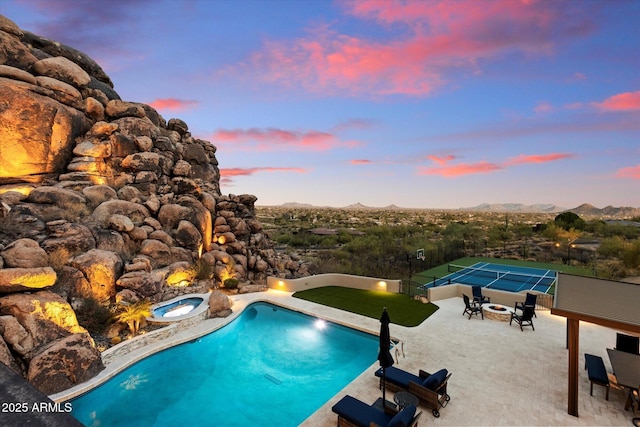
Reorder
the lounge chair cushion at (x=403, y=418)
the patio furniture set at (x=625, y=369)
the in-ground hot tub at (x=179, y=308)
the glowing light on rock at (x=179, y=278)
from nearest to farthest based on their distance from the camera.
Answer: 1. the lounge chair cushion at (x=403, y=418)
2. the patio furniture set at (x=625, y=369)
3. the in-ground hot tub at (x=179, y=308)
4. the glowing light on rock at (x=179, y=278)

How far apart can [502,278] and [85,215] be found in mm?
31446

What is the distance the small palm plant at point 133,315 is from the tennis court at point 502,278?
16.7m

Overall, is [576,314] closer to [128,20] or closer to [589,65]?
[589,65]

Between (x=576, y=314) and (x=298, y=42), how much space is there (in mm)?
20994

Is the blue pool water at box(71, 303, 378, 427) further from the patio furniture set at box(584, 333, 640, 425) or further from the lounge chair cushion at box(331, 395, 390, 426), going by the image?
the patio furniture set at box(584, 333, 640, 425)

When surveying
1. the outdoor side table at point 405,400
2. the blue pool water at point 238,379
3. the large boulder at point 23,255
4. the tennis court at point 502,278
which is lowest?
the blue pool water at point 238,379

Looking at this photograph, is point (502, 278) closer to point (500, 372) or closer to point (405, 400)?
point (500, 372)

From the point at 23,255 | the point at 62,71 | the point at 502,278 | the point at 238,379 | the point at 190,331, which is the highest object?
the point at 62,71

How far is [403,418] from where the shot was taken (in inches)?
236

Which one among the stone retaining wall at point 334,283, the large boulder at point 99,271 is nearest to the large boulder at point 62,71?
the large boulder at point 99,271

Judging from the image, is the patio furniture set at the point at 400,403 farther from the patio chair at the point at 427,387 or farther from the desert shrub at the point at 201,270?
the desert shrub at the point at 201,270

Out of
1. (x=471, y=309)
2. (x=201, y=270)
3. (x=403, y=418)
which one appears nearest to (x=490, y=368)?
(x=471, y=309)

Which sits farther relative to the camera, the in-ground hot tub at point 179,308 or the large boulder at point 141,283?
the large boulder at point 141,283

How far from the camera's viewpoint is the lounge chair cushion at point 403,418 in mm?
5902
